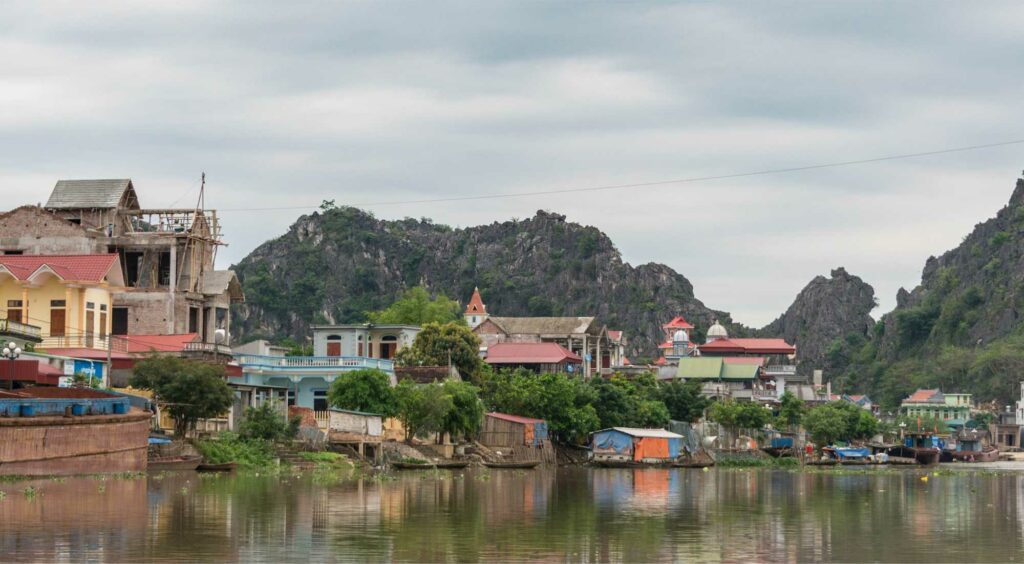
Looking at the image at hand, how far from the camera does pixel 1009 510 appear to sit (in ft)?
137

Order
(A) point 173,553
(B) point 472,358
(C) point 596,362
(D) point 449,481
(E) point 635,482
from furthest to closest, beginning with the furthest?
(C) point 596,362, (B) point 472,358, (E) point 635,482, (D) point 449,481, (A) point 173,553

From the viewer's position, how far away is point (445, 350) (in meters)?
83.6

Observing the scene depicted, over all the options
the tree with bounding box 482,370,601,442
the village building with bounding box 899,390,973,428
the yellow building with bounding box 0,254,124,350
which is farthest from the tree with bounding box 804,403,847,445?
the yellow building with bounding box 0,254,124,350

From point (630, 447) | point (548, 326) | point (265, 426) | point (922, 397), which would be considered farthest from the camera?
point (922, 397)

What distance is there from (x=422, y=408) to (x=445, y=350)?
19.0 m

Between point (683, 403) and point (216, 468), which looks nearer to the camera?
point (216, 468)

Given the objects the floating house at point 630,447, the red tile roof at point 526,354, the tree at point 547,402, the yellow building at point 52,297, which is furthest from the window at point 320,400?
the red tile roof at point 526,354

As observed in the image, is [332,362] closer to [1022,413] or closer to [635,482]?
[635,482]

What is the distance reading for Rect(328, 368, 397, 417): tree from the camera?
6328 cm

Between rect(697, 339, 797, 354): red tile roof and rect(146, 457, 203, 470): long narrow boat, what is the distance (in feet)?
339

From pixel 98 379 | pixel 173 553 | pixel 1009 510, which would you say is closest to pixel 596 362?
pixel 98 379

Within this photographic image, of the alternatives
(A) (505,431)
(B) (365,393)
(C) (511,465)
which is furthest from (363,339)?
(B) (365,393)

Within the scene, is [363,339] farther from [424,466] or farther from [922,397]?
[922,397]

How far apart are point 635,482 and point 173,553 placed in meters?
37.7
